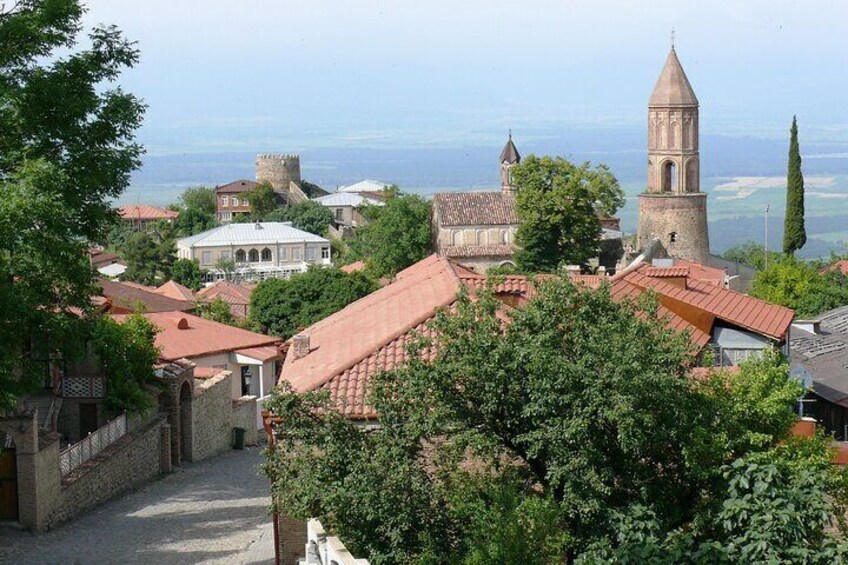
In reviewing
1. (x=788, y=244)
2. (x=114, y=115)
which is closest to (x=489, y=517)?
(x=114, y=115)

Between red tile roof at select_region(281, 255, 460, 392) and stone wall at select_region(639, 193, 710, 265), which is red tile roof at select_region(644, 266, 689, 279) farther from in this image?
stone wall at select_region(639, 193, 710, 265)

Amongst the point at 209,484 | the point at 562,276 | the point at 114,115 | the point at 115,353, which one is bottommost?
the point at 209,484

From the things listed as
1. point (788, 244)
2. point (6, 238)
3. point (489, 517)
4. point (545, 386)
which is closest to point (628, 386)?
point (545, 386)

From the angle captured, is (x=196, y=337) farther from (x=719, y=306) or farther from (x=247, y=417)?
(x=719, y=306)

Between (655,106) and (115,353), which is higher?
(655,106)

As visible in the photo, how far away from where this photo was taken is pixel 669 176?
88688 mm

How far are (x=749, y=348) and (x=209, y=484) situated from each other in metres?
10.7

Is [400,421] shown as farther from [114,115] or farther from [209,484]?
[209,484]

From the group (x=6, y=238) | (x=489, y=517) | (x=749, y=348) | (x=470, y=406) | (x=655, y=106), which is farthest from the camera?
(x=655, y=106)

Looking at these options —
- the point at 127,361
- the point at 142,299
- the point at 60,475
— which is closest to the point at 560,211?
the point at 142,299

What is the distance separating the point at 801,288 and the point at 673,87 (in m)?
32.5

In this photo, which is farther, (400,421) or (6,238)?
(6,238)

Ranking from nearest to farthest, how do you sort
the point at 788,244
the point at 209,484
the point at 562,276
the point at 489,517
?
the point at 489,517 → the point at 562,276 → the point at 209,484 → the point at 788,244

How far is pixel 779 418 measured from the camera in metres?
15.9
